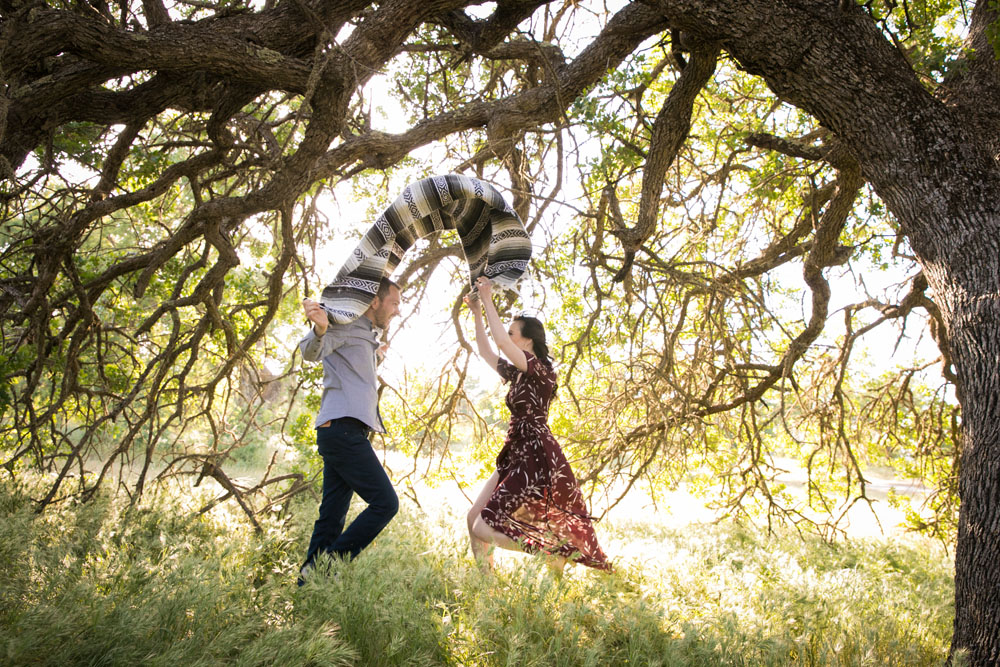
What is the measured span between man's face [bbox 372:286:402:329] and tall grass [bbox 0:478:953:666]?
1430mm

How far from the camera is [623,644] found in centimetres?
311

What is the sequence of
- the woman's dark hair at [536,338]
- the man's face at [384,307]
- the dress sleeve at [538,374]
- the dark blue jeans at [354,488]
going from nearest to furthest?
the dark blue jeans at [354,488] < the man's face at [384,307] < the dress sleeve at [538,374] < the woman's dark hair at [536,338]

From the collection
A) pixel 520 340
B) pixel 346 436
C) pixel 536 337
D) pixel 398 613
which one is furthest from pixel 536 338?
pixel 398 613

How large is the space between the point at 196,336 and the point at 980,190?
216 inches

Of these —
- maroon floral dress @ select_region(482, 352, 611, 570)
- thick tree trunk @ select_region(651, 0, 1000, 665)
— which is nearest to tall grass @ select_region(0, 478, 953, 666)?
maroon floral dress @ select_region(482, 352, 611, 570)

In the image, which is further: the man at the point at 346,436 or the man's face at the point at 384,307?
the man's face at the point at 384,307

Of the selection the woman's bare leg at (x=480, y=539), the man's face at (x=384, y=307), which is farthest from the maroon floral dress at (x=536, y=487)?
the man's face at (x=384, y=307)

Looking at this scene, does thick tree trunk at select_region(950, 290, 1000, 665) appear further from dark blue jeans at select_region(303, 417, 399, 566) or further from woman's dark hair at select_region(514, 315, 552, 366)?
dark blue jeans at select_region(303, 417, 399, 566)

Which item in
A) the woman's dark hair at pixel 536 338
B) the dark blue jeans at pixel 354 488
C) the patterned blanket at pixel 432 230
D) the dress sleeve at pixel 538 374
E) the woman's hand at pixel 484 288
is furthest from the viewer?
the woman's dark hair at pixel 536 338

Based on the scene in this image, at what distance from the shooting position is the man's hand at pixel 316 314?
3650 mm

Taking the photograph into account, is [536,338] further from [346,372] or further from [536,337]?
[346,372]

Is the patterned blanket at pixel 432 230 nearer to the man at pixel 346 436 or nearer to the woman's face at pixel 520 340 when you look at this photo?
the man at pixel 346 436

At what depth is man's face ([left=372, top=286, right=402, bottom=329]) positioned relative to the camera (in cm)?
426

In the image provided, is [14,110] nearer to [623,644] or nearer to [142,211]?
[142,211]
